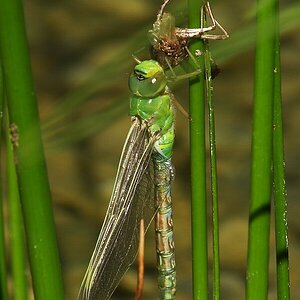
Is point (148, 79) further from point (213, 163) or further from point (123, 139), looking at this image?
point (123, 139)

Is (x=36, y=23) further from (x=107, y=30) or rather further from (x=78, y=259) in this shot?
(x=78, y=259)

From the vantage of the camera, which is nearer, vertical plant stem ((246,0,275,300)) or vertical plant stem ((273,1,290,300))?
vertical plant stem ((246,0,275,300))

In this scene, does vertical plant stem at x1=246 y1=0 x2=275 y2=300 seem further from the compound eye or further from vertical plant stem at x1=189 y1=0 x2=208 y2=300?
the compound eye

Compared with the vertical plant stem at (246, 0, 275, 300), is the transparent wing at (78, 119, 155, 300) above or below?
below

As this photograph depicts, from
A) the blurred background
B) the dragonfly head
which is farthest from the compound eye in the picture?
the blurred background

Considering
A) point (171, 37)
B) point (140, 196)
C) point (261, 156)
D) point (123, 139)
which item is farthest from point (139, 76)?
point (123, 139)

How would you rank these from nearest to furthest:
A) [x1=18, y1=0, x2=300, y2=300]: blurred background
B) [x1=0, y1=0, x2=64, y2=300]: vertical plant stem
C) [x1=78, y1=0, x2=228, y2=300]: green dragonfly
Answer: [x1=0, y1=0, x2=64, y2=300]: vertical plant stem → [x1=78, y1=0, x2=228, y2=300]: green dragonfly → [x1=18, y1=0, x2=300, y2=300]: blurred background

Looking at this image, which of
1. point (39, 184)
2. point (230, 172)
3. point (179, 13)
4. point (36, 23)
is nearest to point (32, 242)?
point (39, 184)
